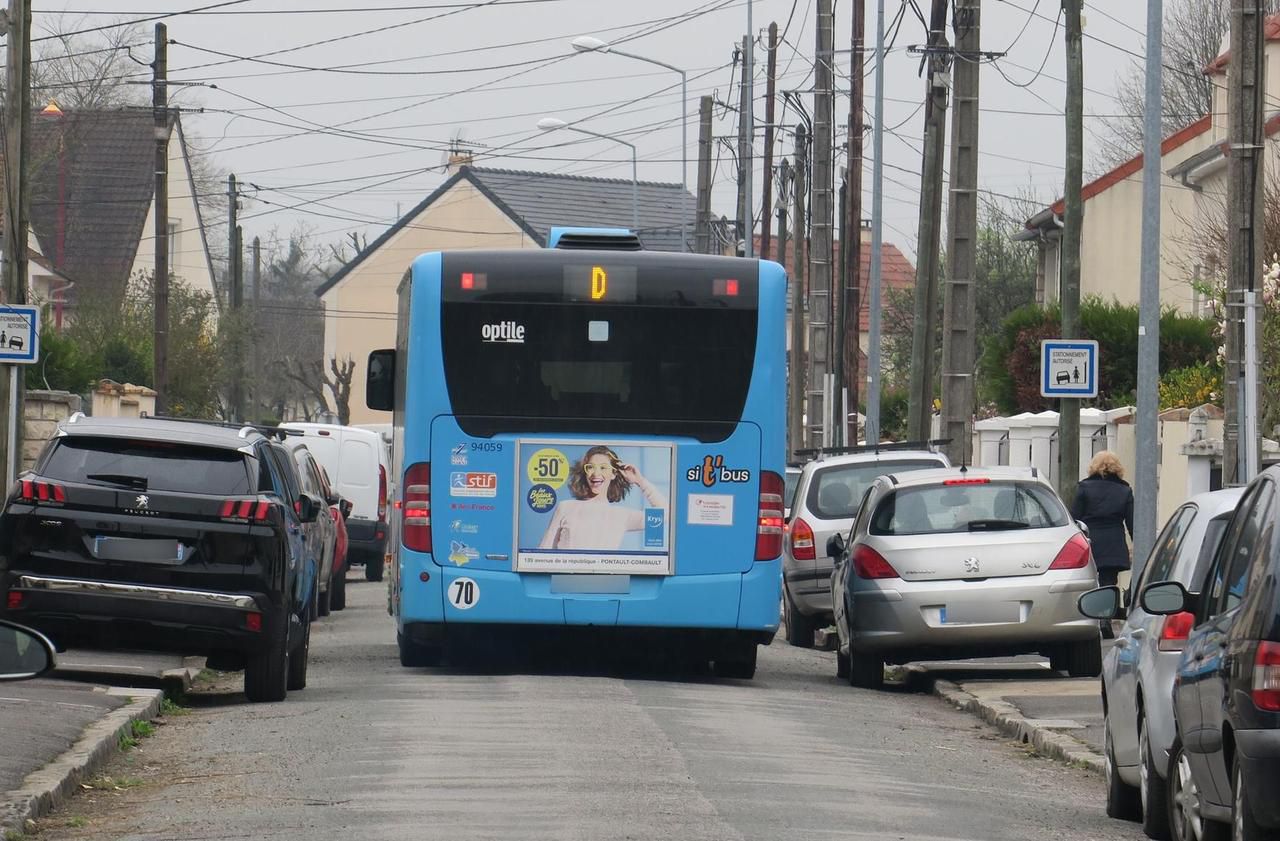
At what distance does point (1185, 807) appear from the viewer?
28.1 ft

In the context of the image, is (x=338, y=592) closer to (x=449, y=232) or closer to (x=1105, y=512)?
(x=1105, y=512)

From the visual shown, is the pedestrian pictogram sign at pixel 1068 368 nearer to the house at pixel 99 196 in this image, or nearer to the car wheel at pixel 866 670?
the car wheel at pixel 866 670

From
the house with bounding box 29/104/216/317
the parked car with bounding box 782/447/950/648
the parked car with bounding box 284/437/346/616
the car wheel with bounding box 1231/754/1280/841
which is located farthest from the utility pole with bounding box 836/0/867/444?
the house with bounding box 29/104/216/317

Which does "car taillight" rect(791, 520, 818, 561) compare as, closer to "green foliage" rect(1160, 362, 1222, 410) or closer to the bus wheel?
the bus wheel

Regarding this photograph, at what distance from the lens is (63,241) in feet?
228

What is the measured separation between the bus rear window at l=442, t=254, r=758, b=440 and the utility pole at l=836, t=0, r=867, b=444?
21316 millimetres

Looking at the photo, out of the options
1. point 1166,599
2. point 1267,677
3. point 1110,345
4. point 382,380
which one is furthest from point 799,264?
point 1267,677

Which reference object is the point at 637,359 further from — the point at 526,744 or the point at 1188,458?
the point at 1188,458

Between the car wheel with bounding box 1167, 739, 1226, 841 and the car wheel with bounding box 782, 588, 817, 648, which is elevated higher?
the car wheel with bounding box 1167, 739, 1226, 841

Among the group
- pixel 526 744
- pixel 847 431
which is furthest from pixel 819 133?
pixel 526 744

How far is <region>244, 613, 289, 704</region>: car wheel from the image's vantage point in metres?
14.4

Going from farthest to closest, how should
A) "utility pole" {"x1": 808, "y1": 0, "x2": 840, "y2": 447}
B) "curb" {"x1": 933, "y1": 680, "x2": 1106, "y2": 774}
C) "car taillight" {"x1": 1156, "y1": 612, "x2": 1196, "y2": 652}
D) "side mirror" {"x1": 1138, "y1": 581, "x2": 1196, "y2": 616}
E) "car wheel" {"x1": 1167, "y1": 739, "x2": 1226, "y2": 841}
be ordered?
1. "utility pole" {"x1": 808, "y1": 0, "x2": 840, "y2": 447}
2. "curb" {"x1": 933, "y1": 680, "x2": 1106, "y2": 774}
3. "car taillight" {"x1": 1156, "y1": 612, "x2": 1196, "y2": 652}
4. "side mirror" {"x1": 1138, "y1": 581, "x2": 1196, "y2": 616}
5. "car wheel" {"x1": 1167, "y1": 739, "x2": 1226, "y2": 841}

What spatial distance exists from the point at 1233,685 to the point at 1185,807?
4.48 feet

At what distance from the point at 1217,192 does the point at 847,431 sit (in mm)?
8283
